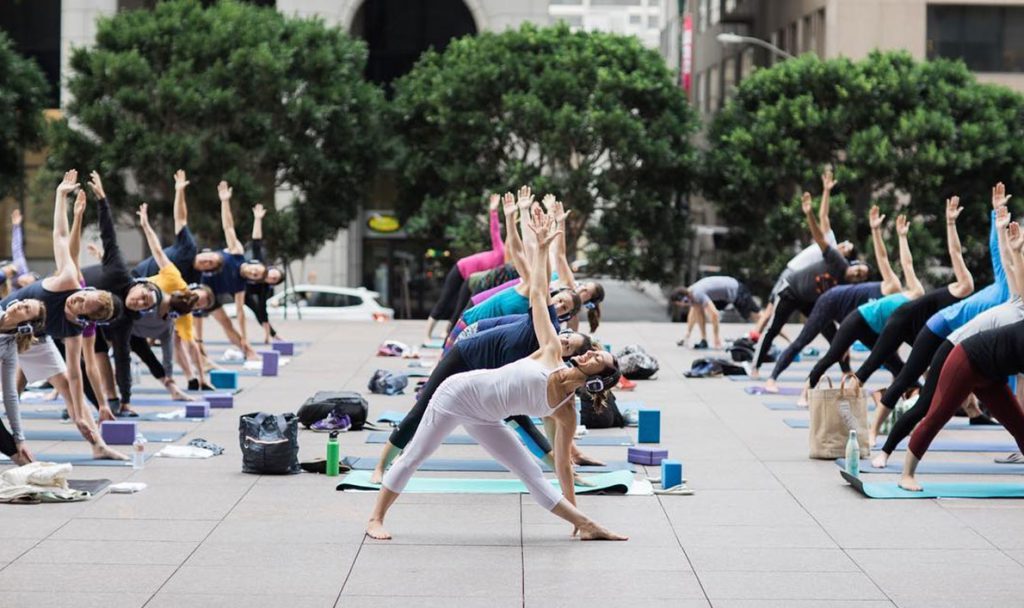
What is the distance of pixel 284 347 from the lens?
22578 millimetres

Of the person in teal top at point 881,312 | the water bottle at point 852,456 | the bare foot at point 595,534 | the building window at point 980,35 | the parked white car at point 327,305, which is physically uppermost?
the building window at point 980,35

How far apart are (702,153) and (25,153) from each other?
61.7 feet

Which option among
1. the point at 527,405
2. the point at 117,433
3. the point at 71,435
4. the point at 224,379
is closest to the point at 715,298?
the point at 224,379

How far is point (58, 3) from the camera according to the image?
44.1 metres

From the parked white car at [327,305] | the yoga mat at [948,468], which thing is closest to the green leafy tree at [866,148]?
the parked white car at [327,305]

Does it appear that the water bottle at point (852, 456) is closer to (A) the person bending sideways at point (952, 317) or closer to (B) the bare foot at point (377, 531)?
(A) the person bending sideways at point (952, 317)

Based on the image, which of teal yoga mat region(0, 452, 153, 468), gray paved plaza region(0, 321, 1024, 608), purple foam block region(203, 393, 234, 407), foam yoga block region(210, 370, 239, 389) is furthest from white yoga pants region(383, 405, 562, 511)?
foam yoga block region(210, 370, 239, 389)

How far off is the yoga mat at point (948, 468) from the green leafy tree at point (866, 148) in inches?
813

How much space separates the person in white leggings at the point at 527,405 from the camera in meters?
9.27

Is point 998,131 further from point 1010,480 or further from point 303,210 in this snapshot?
point 1010,480

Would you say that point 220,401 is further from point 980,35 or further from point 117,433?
point 980,35

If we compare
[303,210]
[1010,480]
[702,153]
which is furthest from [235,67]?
[1010,480]

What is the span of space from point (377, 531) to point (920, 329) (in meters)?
6.47

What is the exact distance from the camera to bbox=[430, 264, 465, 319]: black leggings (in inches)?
823
